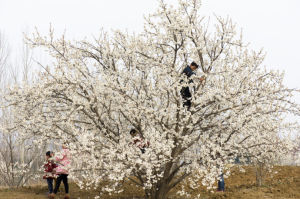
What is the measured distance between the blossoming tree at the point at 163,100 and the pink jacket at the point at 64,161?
0.92ft

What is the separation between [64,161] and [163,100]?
308cm

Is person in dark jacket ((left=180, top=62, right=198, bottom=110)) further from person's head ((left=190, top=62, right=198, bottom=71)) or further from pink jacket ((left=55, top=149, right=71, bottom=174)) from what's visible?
pink jacket ((left=55, top=149, right=71, bottom=174))

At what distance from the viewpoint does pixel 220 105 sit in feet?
23.8

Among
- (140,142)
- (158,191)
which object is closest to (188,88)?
(140,142)

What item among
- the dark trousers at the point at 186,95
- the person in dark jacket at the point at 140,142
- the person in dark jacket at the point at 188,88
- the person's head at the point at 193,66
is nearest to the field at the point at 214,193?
the person in dark jacket at the point at 140,142

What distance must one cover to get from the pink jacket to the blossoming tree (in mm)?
281

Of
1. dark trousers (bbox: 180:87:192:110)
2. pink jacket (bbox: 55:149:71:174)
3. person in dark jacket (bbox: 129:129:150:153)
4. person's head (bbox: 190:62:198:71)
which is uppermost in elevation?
person's head (bbox: 190:62:198:71)

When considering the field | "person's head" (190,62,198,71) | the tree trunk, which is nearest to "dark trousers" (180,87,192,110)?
"person's head" (190,62,198,71)

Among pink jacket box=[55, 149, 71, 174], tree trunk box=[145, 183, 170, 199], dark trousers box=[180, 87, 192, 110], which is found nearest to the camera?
pink jacket box=[55, 149, 71, 174]

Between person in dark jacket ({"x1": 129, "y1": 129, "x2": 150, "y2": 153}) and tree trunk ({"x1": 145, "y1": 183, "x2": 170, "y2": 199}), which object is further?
tree trunk ({"x1": 145, "y1": 183, "x2": 170, "y2": 199})

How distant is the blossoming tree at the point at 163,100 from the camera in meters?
6.69

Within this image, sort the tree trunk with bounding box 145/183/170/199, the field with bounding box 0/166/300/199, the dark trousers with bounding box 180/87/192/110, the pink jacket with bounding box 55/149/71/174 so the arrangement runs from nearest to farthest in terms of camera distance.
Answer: the pink jacket with bounding box 55/149/71/174 < the dark trousers with bounding box 180/87/192/110 < the tree trunk with bounding box 145/183/170/199 < the field with bounding box 0/166/300/199

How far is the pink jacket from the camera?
6670 millimetres

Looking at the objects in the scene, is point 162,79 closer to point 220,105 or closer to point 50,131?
point 220,105
